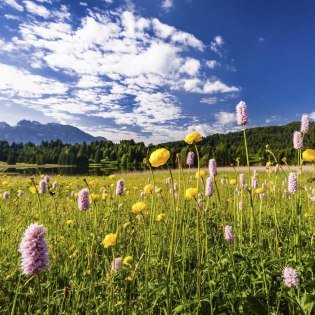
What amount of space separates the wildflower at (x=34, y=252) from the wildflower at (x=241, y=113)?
6.40ft

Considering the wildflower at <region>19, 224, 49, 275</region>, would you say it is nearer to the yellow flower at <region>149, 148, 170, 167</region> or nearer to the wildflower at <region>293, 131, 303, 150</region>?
the yellow flower at <region>149, 148, 170, 167</region>

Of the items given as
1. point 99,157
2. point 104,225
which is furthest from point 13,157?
point 104,225

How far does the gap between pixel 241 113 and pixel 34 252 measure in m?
2.11

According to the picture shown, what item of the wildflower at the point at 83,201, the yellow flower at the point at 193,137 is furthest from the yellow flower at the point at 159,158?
the wildflower at the point at 83,201

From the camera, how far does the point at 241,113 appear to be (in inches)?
112

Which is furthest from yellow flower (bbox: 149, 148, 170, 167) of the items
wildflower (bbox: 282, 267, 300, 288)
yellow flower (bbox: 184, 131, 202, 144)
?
wildflower (bbox: 282, 267, 300, 288)

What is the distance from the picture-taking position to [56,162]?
114m

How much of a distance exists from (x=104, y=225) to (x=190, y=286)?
2.91 metres

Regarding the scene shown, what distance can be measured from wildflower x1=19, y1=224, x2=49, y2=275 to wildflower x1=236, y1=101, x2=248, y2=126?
1.95 metres

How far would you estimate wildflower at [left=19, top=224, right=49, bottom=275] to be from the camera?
54.8 inches

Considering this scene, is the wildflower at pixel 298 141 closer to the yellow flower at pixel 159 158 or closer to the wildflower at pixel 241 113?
the wildflower at pixel 241 113

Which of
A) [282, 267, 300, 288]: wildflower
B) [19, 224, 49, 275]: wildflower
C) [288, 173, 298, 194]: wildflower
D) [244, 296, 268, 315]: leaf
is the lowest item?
[244, 296, 268, 315]: leaf

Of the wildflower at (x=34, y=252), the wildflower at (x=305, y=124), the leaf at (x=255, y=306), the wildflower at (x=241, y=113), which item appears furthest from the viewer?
the wildflower at (x=305, y=124)

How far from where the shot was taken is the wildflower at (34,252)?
1392 millimetres
